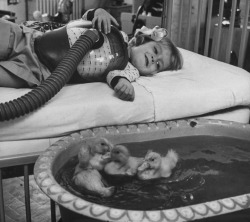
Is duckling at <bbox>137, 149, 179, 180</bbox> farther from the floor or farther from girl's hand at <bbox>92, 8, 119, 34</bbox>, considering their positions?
girl's hand at <bbox>92, 8, 119, 34</bbox>

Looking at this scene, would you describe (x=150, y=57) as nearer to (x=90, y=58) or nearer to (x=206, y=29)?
(x=90, y=58)

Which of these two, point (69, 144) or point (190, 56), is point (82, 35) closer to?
point (69, 144)

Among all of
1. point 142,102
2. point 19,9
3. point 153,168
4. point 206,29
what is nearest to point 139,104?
point 142,102

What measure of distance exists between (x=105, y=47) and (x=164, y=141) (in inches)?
18.3

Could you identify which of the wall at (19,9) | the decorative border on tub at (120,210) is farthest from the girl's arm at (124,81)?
the wall at (19,9)

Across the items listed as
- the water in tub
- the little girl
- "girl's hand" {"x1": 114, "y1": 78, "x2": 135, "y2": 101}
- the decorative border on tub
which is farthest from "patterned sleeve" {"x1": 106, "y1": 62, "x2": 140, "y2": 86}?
the decorative border on tub

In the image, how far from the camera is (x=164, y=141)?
3.83 ft

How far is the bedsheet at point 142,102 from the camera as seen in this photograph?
108 cm

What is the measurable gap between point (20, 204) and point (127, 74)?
653 mm

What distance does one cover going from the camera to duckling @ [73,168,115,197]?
820 millimetres

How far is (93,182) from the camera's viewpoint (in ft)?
2.72

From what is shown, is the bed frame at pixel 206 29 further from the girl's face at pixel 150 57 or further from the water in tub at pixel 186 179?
the water in tub at pixel 186 179

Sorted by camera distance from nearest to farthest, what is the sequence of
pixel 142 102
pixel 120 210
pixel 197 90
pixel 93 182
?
pixel 120 210
pixel 93 182
pixel 142 102
pixel 197 90

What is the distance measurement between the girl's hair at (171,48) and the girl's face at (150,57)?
0.02m
